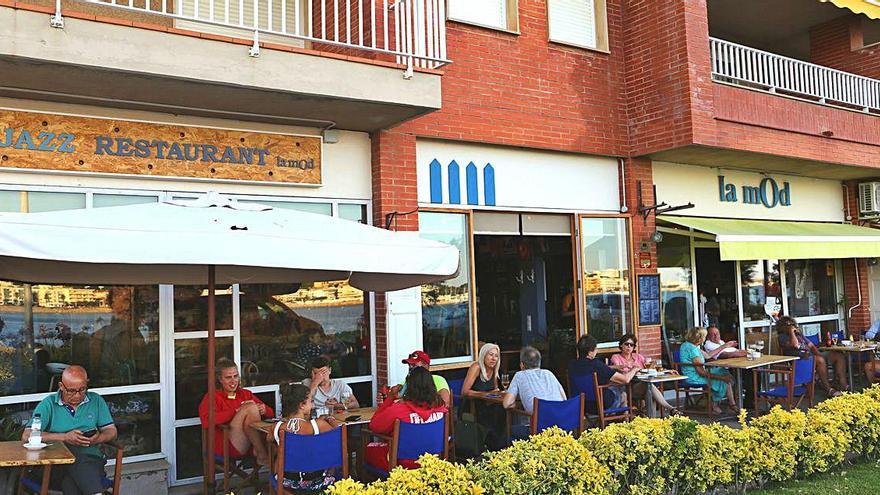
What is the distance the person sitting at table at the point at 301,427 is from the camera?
5391 mm

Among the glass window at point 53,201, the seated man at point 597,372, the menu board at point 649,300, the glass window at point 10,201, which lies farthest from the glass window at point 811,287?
the glass window at point 10,201

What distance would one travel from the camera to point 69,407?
5.75m

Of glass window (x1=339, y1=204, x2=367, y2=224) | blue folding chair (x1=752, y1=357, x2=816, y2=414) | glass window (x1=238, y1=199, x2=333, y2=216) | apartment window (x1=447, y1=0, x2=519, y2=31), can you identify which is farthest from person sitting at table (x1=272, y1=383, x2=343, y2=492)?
blue folding chair (x1=752, y1=357, x2=816, y2=414)

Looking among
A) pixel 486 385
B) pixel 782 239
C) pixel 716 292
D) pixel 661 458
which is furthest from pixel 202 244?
pixel 716 292

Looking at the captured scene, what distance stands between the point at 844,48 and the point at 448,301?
10.1 m

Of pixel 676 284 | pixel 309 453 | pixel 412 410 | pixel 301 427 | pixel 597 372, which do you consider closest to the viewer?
pixel 309 453

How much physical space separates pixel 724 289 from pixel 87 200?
1023cm

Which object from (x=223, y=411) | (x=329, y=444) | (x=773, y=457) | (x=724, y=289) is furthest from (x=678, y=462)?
(x=724, y=289)

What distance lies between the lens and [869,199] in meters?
14.3

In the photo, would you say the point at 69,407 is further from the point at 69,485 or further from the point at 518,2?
the point at 518,2

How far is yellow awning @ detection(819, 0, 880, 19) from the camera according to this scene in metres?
11.6

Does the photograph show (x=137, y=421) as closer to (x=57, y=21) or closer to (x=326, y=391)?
(x=326, y=391)

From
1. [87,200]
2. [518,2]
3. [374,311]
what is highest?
[518,2]

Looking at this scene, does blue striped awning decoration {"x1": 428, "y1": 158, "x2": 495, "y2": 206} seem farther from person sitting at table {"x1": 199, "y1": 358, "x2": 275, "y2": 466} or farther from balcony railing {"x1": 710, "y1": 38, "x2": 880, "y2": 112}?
balcony railing {"x1": 710, "y1": 38, "x2": 880, "y2": 112}
